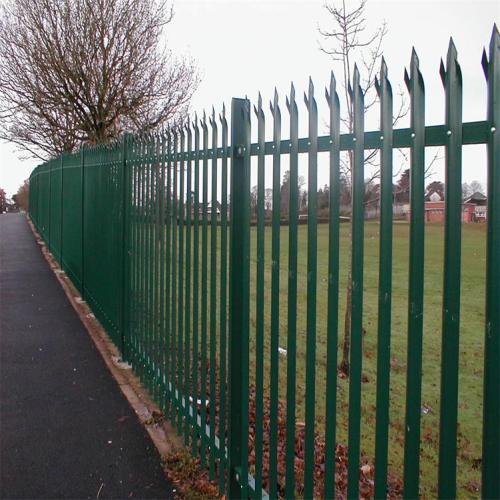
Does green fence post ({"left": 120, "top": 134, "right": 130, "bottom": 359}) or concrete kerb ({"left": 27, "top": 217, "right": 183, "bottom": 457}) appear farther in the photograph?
green fence post ({"left": 120, "top": 134, "right": 130, "bottom": 359})

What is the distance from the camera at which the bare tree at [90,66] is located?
13695mm

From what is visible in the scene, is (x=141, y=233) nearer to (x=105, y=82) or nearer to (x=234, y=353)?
(x=234, y=353)

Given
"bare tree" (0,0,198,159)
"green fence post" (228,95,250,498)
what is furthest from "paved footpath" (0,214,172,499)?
"bare tree" (0,0,198,159)

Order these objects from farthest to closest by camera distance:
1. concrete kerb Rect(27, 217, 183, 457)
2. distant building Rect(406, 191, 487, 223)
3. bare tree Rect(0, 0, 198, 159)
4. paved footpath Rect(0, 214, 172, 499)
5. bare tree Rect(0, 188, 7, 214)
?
bare tree Rect(0, 188, 7, 214) < bare tree Rect(0, 0, 198, 159) < concrete kerb Rect(27, 217, 183, 457) < paved footpath Rect(0, 214, 172, 499) < distant building Rect(406, 191, 487, 223)

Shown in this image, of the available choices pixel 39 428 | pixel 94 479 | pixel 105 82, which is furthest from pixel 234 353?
pixel 105 82

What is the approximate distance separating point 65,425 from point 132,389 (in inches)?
33.3

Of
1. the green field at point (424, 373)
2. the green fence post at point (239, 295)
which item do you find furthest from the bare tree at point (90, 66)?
the green fence post at point (239, 295)

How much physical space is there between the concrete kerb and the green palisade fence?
5.7 inches

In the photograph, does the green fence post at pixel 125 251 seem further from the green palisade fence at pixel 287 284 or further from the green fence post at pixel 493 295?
the green fence post at pixel 493 295

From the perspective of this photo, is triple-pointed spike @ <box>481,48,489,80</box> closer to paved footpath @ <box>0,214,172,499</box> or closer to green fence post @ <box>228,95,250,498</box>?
green fence post @ <box>228,95,250,498</box>

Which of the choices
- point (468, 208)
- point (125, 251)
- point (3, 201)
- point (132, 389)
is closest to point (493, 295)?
point (468, 208)

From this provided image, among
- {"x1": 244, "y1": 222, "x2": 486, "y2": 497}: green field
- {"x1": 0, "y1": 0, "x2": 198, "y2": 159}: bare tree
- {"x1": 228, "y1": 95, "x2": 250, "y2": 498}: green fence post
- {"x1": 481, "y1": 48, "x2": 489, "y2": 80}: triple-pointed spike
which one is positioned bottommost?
{"x1": 244, "y1": 222, "x2": 486, "y2": 497}: green field

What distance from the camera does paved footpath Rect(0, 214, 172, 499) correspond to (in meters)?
3.47

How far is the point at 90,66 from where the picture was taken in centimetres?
1380
